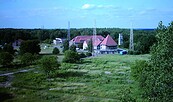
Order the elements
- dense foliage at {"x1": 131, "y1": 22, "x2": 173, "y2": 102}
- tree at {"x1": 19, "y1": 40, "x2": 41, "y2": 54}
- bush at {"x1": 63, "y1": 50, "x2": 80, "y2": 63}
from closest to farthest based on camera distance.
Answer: dense foliage at {"x1": 131, "y1": 22, "x2": 173, "y2": 102}, bush at {"x1": 63, "y1": 50, "x2": 80, "y2": 63}, tree at {"x1": 19, "y1": 40, "x2": 41, "y2": 54}

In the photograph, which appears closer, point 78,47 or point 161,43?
point 161,43

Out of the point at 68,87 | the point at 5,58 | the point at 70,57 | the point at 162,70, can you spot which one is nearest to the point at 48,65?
the point at 68,87

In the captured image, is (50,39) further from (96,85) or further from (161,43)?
(161,43)

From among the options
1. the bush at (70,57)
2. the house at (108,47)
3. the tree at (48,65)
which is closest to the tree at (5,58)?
the bush at (70,57)

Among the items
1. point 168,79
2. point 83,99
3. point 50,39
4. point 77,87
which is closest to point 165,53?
point 168,79

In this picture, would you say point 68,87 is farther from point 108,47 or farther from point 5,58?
point 108,47

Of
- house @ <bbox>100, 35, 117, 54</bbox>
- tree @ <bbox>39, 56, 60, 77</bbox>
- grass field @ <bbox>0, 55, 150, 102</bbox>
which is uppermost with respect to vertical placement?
house @ <bbox>100, 35, 117, 54</bbox>

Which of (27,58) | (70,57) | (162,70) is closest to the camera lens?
(162,70)

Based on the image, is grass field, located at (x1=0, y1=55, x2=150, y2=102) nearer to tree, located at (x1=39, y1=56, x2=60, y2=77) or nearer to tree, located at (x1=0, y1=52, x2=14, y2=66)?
tree, located at (x1=39, y1=56, x2=60, y2=77)

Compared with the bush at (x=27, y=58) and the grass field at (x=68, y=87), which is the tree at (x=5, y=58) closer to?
the bush at (x=27, y=58)

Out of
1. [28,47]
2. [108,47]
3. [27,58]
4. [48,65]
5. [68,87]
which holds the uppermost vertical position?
[28,47]

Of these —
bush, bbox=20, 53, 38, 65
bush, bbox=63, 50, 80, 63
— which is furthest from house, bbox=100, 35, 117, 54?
bush, bbox=20, 53, 38, 65
